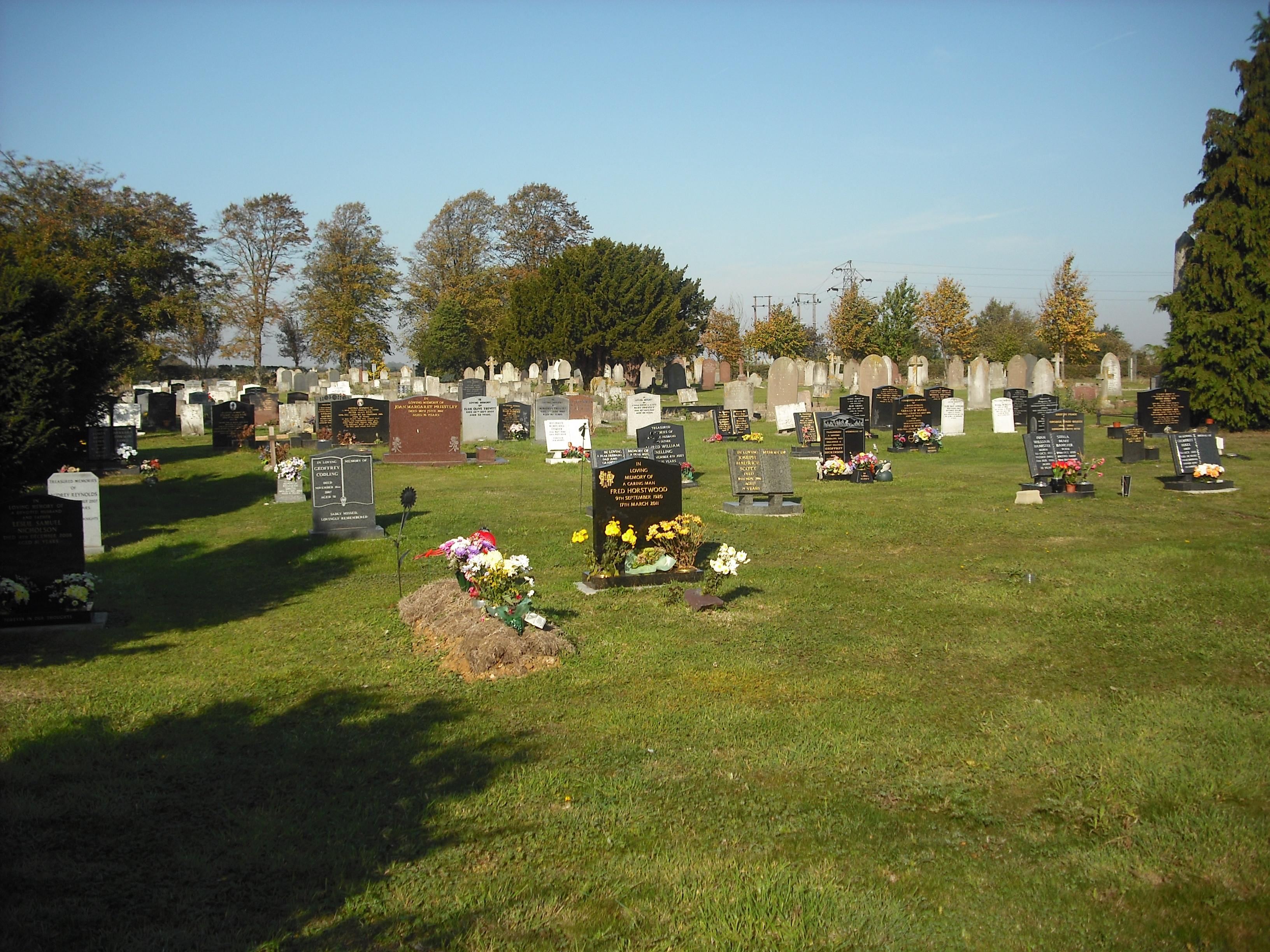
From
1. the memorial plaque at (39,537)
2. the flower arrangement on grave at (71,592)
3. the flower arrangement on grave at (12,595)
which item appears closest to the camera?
the flower arrangement on grave at (12,595)

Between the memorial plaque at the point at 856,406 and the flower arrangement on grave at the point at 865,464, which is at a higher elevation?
the memorial plaque at the point at 856,406

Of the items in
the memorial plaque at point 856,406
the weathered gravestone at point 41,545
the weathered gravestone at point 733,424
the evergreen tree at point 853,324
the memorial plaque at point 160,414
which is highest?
the evergreen tree at point 853,324

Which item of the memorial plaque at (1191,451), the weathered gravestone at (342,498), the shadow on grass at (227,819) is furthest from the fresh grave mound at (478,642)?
the memorial plaque at (1191,451)

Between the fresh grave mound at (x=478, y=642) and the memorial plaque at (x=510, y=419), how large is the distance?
63.3 feet

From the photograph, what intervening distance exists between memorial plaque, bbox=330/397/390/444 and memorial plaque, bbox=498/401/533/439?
134 inches

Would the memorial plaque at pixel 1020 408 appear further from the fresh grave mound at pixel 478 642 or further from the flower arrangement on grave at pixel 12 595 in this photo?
the flower arrangement on grave at pixel 12 595

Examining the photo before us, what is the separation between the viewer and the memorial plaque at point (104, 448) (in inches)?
838

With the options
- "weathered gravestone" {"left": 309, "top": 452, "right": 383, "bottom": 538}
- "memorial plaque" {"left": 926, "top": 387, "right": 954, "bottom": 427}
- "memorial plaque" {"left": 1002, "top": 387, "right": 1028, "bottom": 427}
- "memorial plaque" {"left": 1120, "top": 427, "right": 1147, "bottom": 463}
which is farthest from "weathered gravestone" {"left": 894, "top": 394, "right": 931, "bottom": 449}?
"weathered gravestone" {"left": 309, "top": 452, "right": 383, "bottom": 538}

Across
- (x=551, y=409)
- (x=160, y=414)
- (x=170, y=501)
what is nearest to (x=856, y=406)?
(x=551, y=409)

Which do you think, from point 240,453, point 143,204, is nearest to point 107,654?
point 240,453

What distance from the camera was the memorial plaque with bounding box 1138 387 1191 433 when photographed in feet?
86.9

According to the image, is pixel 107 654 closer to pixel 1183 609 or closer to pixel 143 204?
pixel 1183 609

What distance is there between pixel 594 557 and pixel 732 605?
70.2 inches

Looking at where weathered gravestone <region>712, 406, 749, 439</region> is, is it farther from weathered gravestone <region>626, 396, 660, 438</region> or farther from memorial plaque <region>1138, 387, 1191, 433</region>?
memorial plaque <region>1138, 387, 1191, 433</region>
